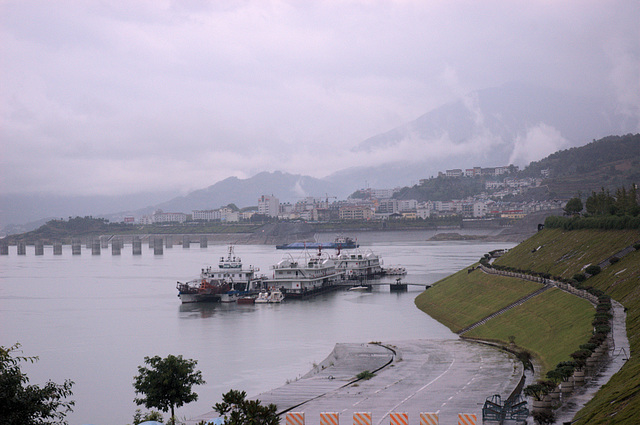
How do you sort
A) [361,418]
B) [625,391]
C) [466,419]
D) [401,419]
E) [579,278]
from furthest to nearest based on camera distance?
[579,278]
[361,418]
[401,419]
[466,419]
[625,391]

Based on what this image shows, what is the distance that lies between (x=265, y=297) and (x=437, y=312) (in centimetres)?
2260

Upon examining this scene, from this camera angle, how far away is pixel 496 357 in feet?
112

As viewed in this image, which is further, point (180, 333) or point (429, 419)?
point (180, 333)

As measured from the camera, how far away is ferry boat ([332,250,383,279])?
321 feet

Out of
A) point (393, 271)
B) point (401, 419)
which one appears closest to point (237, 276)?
point (393, 271)

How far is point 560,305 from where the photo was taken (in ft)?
127

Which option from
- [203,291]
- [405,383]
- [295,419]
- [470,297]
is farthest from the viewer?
[203,291]

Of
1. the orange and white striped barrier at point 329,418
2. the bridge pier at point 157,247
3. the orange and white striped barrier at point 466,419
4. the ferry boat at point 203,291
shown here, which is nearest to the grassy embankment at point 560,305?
the orange and white striped barrier at point 466,419

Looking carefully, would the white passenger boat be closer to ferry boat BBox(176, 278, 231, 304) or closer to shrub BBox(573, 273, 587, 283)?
ferry boat BBox(176, 278, 231, 304)

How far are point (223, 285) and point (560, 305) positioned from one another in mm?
44768

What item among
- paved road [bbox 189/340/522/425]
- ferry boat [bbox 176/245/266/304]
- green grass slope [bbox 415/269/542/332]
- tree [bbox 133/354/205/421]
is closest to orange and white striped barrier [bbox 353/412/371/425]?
paved road [bbox 189/340/522/425]

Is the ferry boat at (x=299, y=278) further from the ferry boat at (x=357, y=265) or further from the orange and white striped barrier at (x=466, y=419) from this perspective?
the orange and white striped barrier at (x=466, y=419)

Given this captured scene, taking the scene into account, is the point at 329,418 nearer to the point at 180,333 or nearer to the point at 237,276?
the point at 180,333

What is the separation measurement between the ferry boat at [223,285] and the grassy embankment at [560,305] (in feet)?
66.2
